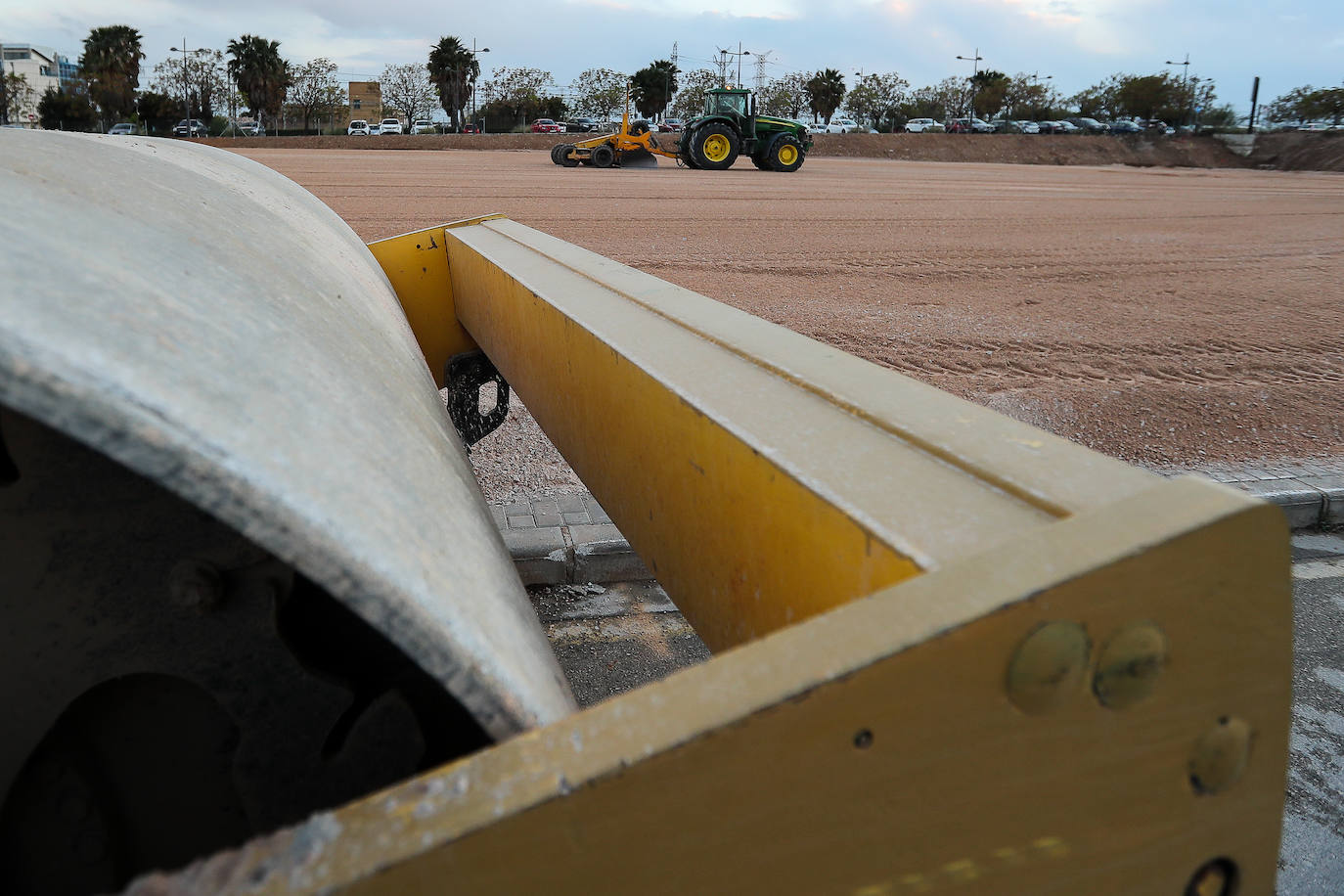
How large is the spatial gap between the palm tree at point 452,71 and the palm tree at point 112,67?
62.5 feet

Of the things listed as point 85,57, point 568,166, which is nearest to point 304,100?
point 85,57

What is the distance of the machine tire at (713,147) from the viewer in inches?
885

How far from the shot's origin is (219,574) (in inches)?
38.3

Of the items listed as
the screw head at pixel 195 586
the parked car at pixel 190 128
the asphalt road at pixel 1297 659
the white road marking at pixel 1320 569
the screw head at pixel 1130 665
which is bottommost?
the asphalt road at pixel 1297 659

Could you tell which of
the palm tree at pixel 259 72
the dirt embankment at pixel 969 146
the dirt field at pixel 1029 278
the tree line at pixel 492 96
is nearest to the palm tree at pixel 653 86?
the tree line at pixel 492 96

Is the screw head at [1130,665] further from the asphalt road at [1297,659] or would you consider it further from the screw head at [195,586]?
the asphalt road at [1297,659]

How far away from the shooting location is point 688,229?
1136 centimetres

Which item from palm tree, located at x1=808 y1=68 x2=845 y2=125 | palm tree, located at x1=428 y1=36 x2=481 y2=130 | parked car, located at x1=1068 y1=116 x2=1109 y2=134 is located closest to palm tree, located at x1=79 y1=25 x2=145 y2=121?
palm tree, located at x1=428 y1=36 x2=481 y2=130

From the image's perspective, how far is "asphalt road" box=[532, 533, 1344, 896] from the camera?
2152 millimetres

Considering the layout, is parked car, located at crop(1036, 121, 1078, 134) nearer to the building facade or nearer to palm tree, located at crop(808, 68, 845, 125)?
palm tree, located at crop(808, 68, 845, 125)

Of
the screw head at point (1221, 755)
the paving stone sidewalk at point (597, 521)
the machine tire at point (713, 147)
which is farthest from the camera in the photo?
the machine tire at point (713, 147)

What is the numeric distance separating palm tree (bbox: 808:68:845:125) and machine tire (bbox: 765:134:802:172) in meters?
50.8

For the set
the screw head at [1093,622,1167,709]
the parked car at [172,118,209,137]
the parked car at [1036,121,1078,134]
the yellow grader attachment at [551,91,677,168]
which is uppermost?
the parked car at [1036,121,1078,134]

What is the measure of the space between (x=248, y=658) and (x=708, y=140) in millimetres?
22821
